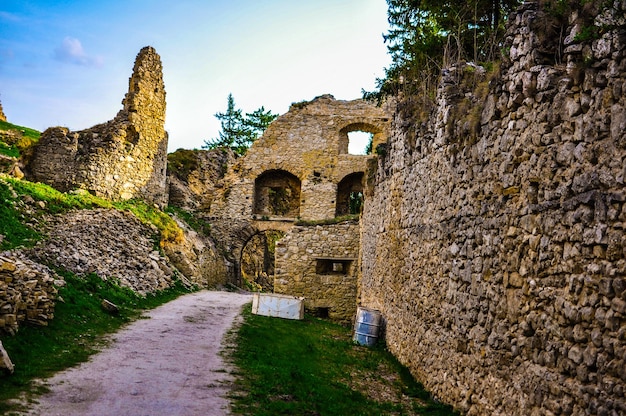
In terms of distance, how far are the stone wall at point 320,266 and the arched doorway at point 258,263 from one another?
12872 mm

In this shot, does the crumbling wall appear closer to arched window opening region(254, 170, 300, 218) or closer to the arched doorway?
arched window opening region(254, 170, 300, 218)

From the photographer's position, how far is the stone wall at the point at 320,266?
63.6 ft

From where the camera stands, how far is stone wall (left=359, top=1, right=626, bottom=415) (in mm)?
4191

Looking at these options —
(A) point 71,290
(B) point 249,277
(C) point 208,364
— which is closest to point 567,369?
(C) point 208,364

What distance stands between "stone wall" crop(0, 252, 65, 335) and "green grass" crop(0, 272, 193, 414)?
0.18m

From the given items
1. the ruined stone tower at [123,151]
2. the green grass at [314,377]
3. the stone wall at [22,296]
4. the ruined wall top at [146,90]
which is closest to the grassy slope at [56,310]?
the stone wall at [22,296]

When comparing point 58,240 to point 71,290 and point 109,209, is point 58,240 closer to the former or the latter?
point 71,290

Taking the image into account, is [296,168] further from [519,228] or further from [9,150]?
[519,228]

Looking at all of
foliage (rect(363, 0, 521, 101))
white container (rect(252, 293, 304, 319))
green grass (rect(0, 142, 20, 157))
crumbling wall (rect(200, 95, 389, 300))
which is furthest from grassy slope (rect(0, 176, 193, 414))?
crumbling wall (rect(200, 95, 389, 300))

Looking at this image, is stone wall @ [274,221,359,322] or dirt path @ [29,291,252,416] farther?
stone wall @ [274,221,359,322]

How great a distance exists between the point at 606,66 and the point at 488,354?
10.9ft

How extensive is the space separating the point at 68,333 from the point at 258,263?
84.8ft

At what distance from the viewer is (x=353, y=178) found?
31.5 meters

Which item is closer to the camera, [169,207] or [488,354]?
[488,354]
